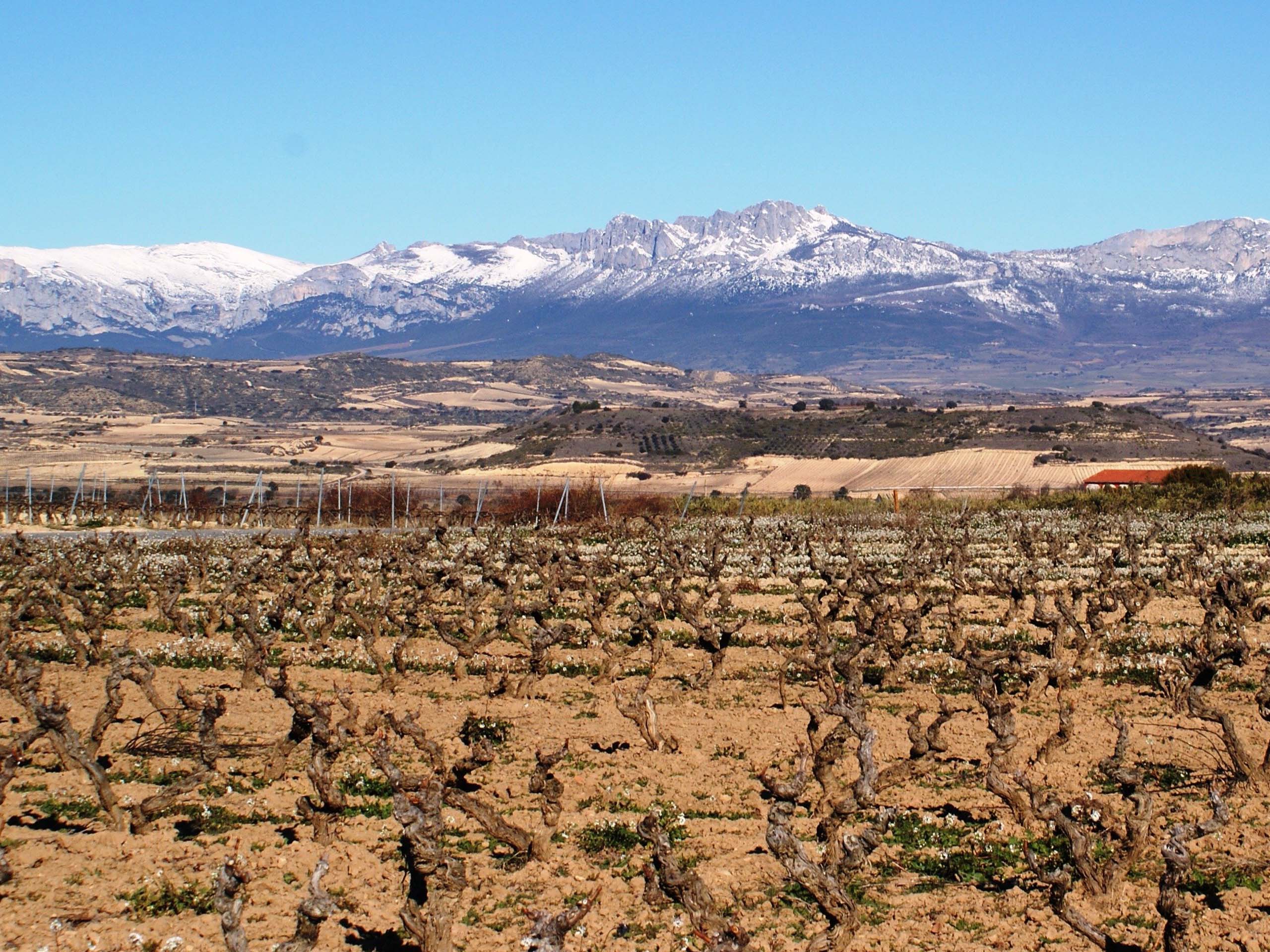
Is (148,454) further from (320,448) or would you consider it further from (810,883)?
(810,883)

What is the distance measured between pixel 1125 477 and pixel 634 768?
5526 cm

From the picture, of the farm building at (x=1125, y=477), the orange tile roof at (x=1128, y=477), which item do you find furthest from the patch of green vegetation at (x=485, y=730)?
the orange tile roof at (x=1128, y=477)

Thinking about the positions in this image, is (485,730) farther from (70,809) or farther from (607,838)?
(70,809)

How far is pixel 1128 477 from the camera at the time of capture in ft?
209

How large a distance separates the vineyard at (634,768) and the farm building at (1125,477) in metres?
37.4

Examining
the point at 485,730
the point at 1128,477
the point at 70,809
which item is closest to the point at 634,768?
the point at 485,730

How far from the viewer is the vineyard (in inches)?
348

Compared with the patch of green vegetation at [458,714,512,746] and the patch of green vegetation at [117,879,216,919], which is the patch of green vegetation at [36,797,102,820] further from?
the patch of green vegetation at [458,714,512,746]

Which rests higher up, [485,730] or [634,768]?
[634,768]

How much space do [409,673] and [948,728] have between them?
7.04m

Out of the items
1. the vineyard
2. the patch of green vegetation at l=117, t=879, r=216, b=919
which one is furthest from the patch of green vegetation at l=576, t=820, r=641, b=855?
the patch of green vegetation at l=117, t=879, r=216, b=919

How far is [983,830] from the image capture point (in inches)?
425

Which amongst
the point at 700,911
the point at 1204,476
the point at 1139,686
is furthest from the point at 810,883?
the point at 1204,476

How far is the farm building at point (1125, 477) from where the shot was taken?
6062 cm
